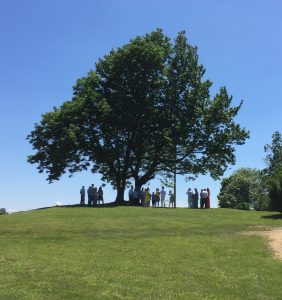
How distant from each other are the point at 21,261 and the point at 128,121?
30.0 meters

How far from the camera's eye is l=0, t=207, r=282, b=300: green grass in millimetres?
14078

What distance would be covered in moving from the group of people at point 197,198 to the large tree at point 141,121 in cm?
634

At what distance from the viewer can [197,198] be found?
43031mm

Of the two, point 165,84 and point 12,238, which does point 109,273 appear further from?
point 165,84

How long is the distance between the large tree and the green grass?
19.4 metres

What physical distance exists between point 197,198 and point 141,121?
31.6 feet

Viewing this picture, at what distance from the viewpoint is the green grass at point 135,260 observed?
14078 mm

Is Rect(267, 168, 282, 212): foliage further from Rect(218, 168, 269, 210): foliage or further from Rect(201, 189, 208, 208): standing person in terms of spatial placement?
Rect(218, 168, 269, 210): foliage

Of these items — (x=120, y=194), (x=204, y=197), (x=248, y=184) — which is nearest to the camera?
(x=204, y=197)

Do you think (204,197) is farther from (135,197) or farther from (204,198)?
(135,197)

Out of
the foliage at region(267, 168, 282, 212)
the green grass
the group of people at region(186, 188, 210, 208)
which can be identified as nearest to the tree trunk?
the group of people at region(186, 188, 210, 208)

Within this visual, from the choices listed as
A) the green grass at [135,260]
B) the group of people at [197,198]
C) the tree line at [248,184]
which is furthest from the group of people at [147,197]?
the tree line at [248,184]

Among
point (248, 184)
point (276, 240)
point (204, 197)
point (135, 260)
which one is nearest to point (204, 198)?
point (204, 197)

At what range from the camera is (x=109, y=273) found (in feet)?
52.3
